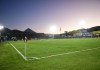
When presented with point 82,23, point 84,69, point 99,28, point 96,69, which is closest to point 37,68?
point 84,69

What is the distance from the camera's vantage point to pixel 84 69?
6.75m

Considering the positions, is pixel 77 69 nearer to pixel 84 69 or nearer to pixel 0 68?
pixel 84 69

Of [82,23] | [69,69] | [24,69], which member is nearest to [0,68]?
[24,69]

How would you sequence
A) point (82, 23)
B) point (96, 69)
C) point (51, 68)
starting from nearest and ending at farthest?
point (96, 69) → point (51, 68) → point (82, 23)

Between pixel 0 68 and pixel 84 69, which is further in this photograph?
→ pixel 0 68

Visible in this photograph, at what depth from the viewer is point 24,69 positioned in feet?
23.3

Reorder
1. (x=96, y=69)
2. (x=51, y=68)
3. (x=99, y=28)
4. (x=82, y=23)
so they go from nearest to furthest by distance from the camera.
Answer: (x=96, y=69)
(x=51, y=68)
(x=82, y=23)
(x=99, y=28)

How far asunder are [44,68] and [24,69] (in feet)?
3.51

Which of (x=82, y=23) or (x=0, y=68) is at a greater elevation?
(x=82, y=23)

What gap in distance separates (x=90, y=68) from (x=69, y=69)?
1.10 m

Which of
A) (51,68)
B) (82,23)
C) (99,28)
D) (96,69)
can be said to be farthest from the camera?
(99,28)

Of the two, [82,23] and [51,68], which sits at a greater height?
[82,23]

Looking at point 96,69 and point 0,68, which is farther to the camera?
point 0,68

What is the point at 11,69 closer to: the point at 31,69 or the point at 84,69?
the point at 31,69
